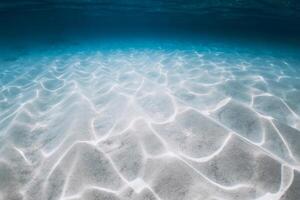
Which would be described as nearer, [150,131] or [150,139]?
[150,139]

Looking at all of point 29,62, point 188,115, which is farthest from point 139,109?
point 29,62

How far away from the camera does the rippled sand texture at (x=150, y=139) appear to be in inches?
88.4

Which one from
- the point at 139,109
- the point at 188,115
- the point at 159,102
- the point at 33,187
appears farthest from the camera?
the point at 159,102

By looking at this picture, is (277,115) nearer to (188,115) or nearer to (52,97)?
(188,115)

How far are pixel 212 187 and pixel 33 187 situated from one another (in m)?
1.99

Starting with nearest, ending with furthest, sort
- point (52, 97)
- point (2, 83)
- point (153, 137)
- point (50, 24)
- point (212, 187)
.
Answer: point (212, 187)
point (153, 137)
point (52, 97)
point (2, 83)
point (50, 24)

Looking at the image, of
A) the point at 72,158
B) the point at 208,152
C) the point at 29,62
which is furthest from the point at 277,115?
the point at 29,62

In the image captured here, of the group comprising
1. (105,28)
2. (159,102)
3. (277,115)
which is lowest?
(105,28)

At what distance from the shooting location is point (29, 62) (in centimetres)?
862

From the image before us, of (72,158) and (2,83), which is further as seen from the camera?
(2,83)

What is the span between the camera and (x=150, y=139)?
2861 mm

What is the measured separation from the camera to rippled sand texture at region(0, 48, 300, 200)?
225cm

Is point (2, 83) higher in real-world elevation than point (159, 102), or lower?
lower

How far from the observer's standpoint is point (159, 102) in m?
3.94
